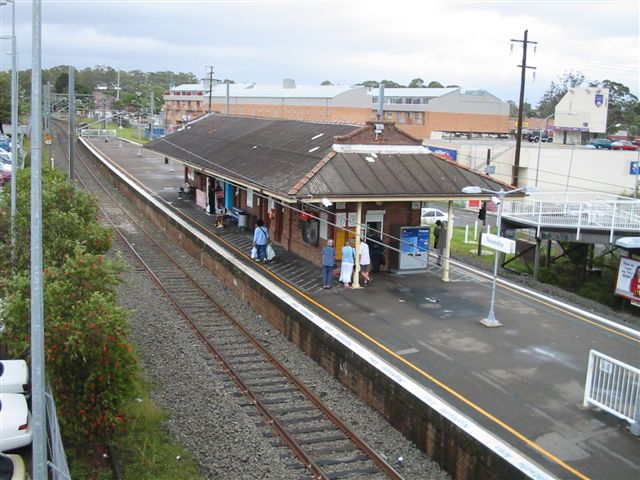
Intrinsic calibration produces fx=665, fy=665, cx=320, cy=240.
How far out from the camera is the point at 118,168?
45.1 metres

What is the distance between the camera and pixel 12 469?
8.93 meters

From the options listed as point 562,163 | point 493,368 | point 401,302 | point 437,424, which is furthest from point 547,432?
point 562,163

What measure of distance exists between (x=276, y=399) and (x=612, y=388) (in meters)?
5.69

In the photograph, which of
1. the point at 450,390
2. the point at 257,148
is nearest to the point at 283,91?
the point at 257,148

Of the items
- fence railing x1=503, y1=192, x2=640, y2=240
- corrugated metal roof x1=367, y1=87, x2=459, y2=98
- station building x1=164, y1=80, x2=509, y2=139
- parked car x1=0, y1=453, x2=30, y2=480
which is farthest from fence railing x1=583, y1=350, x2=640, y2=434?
corrugated metal roof x1=367, y1=87, x2=459, y2=98

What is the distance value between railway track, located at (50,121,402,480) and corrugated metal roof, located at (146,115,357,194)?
3.73 metres

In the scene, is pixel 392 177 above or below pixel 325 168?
below

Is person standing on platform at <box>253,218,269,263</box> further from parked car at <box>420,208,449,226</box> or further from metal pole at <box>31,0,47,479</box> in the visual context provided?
parked car at <box>420,208,449,226</box>

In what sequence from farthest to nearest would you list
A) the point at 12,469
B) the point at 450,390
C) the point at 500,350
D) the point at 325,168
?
1. the point at 325,168
2. the point at 500,350
3. the point at 450,390
4. the point at 12,469

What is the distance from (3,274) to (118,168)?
32.6m

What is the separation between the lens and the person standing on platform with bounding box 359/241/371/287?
16.9 metres

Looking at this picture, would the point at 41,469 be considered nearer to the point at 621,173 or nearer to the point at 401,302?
the point at 401,302

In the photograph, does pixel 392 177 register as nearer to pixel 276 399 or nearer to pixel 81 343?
pixel 276 399

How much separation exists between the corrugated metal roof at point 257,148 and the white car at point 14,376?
7.56m
